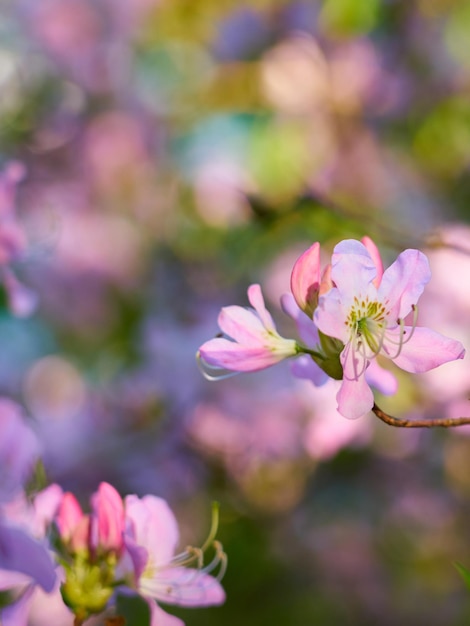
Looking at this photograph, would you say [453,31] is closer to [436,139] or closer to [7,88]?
[436,139]

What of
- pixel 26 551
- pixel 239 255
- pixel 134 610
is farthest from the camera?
pixel 239 255

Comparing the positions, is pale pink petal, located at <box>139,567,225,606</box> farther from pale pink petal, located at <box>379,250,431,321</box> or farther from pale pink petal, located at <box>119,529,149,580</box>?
pale pink petal, located at <box>379,250,431,321</box>

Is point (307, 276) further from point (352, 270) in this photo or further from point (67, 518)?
point (67, 518)

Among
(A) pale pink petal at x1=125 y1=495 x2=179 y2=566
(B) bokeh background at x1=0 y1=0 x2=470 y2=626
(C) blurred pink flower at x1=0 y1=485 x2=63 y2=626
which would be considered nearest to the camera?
(C) blurred pink flower at x1=0 y1=485 x2=63 y2=626

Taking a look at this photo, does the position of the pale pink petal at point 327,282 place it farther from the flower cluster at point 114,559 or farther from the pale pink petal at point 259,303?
the flower cluster at point 114,559

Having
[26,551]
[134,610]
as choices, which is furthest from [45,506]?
[134,610]

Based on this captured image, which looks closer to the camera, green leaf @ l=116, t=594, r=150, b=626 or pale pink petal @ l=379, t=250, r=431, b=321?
pale pink petal @ l=379, t=250, r=431, b=321

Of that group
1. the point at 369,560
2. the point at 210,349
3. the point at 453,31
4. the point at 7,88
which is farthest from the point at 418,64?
the point at 210,349

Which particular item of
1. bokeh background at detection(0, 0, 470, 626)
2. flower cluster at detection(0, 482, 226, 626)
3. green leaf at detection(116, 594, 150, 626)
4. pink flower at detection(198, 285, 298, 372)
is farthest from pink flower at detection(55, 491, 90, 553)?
green leaf at detection(116, 594, 150, 626)
